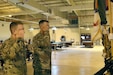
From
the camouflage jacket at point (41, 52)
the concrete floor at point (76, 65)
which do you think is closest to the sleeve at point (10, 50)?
the camouflage jacket at point (41, 52)

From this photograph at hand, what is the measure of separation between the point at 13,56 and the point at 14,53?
38 mm

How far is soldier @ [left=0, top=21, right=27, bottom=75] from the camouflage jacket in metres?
0.54

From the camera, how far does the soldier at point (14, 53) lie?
2141mm

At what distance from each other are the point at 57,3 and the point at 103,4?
10.7 metres

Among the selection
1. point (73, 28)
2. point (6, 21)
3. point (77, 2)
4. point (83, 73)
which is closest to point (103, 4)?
point (83, 73)

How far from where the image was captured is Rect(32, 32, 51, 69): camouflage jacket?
2752mm

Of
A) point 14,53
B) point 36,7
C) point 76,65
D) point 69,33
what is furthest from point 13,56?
point 69,33

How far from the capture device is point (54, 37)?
24516 millimetres

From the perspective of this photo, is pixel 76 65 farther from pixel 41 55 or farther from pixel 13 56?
pixel 13 56

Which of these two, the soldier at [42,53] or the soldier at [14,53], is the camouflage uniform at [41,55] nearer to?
the soldier at [42,53]

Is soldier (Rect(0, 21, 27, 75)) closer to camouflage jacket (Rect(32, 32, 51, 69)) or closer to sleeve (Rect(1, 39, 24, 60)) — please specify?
sleeve (Rect(1, 39, 24, 60))

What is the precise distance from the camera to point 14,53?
2133mm

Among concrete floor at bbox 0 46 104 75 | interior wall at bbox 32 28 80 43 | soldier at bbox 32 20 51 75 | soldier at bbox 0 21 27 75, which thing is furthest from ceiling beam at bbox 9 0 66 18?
interior wall at bbox 32 28 80 43

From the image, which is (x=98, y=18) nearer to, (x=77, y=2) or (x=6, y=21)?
(x=77, y=2)
